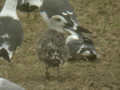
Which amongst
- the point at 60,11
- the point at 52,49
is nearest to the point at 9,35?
the point at 52,49

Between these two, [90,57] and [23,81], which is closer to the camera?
[23,81]

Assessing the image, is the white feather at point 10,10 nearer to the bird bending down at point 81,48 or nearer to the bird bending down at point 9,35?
the bird bending down at point 9,35

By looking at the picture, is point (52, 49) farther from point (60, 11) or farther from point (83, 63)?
point (60, 11)

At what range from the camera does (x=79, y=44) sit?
6.95 m

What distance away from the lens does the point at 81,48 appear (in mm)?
6875

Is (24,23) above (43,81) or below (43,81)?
above

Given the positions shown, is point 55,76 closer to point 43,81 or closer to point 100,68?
point 43,81

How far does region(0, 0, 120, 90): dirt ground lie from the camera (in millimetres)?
5855

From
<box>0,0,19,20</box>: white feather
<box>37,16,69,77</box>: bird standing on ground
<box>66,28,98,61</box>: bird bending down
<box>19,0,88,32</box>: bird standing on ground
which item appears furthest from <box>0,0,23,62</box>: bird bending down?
<box>66,28,98,61</box>: bird bending down

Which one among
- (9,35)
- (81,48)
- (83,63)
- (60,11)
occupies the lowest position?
(83,63)

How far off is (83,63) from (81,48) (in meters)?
0.29

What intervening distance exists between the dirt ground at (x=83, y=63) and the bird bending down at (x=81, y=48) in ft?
0.36

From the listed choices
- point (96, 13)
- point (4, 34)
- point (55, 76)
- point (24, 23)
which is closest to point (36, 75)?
point (55, 76)

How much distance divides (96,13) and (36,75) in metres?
Answer: 3.17
